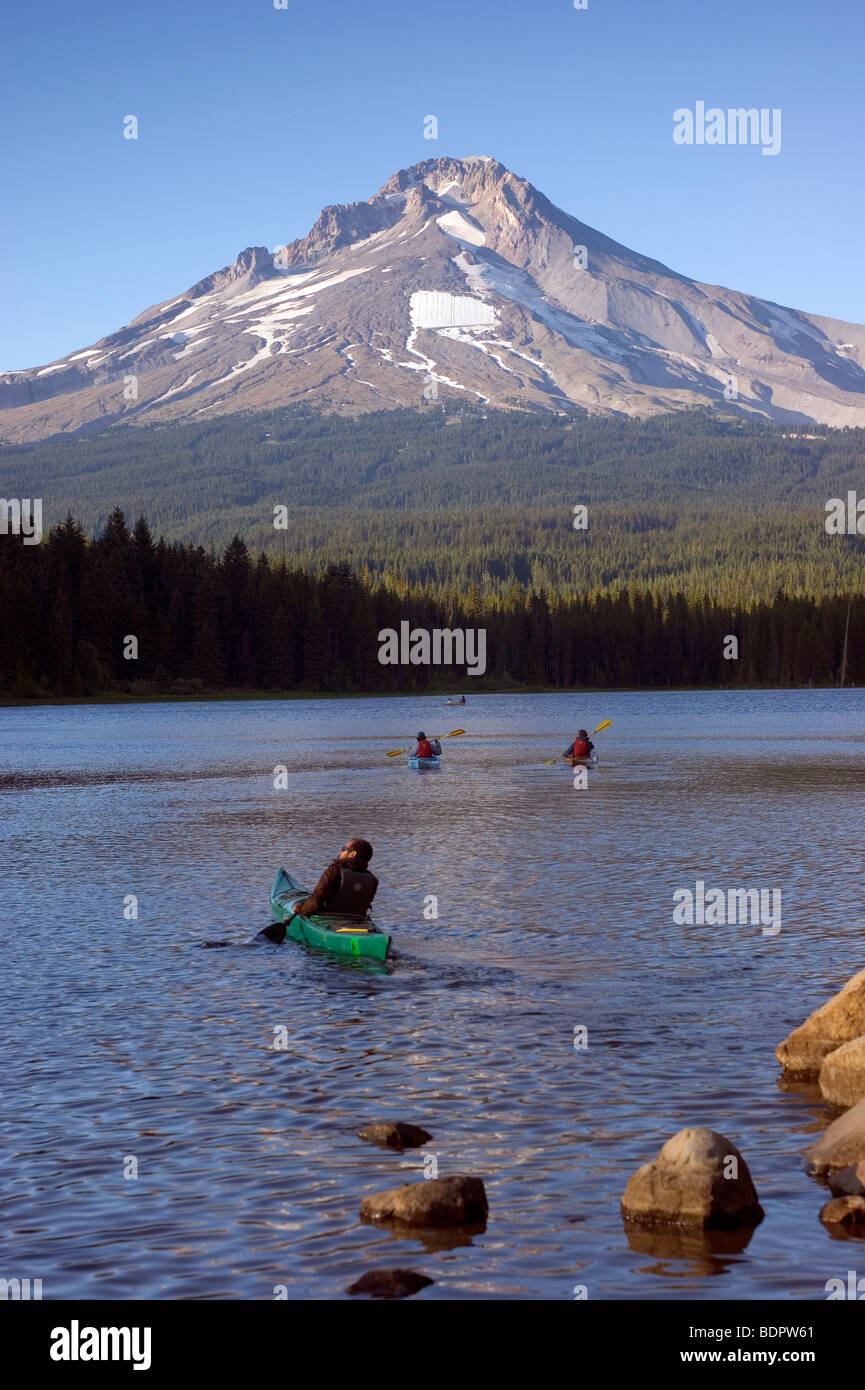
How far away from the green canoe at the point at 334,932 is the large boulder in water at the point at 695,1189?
1138cm

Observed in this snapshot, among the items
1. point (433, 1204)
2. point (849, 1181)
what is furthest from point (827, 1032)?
point (433, 1204)

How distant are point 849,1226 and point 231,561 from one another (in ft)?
532

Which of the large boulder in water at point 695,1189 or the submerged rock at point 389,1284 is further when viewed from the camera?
the large boulder in water at point 695,1189

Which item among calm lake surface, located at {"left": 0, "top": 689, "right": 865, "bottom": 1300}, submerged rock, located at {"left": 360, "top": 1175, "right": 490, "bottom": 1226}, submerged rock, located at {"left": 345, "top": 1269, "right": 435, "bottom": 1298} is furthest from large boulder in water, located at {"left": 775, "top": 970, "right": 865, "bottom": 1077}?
submerged rock, located at {"left": 345, "top": 1269, "right": 435, "bottom": 1298}

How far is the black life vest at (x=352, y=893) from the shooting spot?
82.6 feet

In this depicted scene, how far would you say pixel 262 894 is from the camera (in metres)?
30.9

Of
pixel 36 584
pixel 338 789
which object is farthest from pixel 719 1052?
pixel 36 584

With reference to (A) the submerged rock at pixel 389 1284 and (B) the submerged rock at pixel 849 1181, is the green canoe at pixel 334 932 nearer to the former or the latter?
(B) the submerged rock at pixel 849 1181

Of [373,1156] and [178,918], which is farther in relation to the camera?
[178,918]

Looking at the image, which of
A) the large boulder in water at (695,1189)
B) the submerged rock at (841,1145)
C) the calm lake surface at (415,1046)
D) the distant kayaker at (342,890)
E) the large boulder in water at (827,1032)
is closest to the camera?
the calm lake surface at (415,1046)

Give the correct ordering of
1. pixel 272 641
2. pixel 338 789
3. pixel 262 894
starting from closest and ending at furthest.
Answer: pixel 262 894 < pixel 338 789 < pixel 272 641

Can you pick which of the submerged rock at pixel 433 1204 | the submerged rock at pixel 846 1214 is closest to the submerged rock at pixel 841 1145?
the submerged rock at pixel 846 1214

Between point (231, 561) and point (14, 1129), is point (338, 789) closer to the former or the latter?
point (14, 1129)

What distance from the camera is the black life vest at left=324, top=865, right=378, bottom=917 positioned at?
25188 mm
